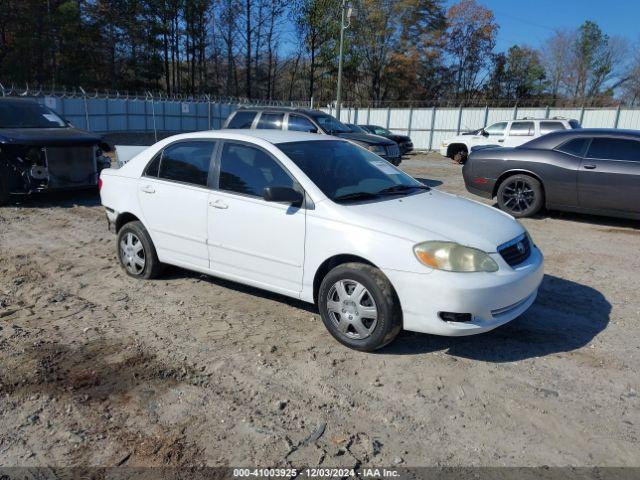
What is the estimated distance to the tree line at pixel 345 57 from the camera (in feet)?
156

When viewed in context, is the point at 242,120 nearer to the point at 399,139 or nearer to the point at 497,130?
the point at 497,130

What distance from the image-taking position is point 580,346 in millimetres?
4180

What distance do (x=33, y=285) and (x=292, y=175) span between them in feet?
10.1

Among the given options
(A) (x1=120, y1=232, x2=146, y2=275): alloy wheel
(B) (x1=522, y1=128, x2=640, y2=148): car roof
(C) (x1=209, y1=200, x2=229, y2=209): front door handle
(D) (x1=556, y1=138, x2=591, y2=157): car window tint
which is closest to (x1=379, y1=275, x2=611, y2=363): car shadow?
(C) (x1=209, y1=200, x2=229, y2=209): front door handle

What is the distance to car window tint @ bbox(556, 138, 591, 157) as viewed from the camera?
8.49m

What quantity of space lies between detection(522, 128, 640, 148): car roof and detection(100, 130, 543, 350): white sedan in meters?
4.95

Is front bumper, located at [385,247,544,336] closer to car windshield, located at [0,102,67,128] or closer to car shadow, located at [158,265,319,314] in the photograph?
car shadow, located at [158,265,319,314]

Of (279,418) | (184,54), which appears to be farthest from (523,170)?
(184,54)

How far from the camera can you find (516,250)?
4090 mm

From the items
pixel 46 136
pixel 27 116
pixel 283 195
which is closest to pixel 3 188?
pixel 46 136

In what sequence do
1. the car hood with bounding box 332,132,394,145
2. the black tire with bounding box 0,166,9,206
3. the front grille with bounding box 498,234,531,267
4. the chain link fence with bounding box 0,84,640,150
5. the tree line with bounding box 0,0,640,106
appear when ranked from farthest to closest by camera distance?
1. the tree line with bounding box 0,0,640,106
2. the chain link fence with bounding box 0,84,640,150
3. the car hood with bounding box 332,132,394,145
4. the black tire with bounding box 0,166,9,206
5. the front grille with bounding box 498,234,531,267

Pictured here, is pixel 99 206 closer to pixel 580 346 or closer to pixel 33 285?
pixel 33 285

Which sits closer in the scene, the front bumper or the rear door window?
the front bumper

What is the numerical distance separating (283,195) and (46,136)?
6.73 m
